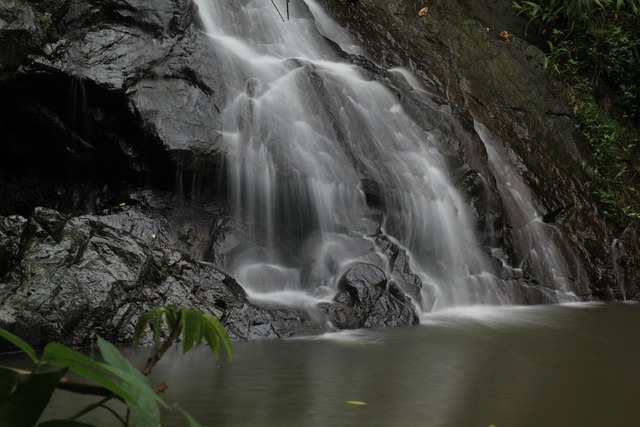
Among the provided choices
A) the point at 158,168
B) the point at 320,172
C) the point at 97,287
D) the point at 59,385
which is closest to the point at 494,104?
the point at 320,172

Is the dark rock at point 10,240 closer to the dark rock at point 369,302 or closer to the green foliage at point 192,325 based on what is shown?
the dark rock at point 369,302

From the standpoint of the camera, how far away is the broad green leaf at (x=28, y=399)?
2.44ft

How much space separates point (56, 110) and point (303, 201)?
2.10 m

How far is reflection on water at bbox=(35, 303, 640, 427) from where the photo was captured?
3.09 meters

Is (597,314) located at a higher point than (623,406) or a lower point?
higher

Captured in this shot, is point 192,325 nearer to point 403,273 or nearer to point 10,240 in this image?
point 10,240

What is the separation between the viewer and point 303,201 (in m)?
6.34

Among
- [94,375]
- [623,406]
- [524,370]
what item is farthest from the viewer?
[524,370]

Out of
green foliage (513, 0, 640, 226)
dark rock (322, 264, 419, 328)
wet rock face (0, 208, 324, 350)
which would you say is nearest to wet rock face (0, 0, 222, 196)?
wet rock face (0, 208, 324, 350)

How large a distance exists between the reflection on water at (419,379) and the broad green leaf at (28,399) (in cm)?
217

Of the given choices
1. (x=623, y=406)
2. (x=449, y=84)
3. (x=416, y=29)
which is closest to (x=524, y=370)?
(x=623, y=406)

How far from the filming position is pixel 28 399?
75 centimetres

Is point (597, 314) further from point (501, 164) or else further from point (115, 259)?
point (115, 259)

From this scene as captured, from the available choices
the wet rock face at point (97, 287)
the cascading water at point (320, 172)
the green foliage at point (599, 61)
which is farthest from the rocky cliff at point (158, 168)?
the green foliage at point (599, 61)
